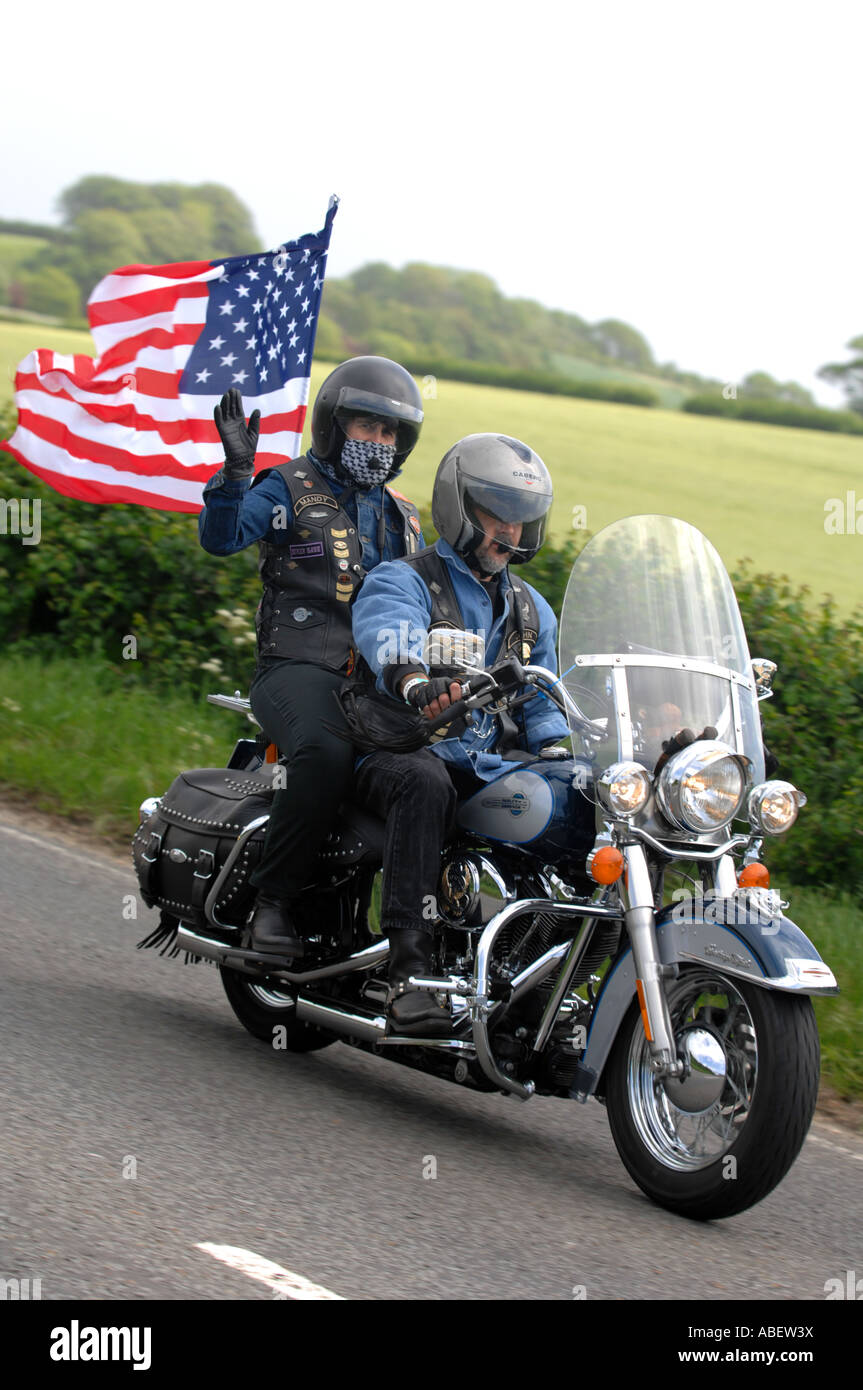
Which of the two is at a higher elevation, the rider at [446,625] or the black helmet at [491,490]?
the black helmet at [491,490]

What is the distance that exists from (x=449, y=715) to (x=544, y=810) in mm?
378

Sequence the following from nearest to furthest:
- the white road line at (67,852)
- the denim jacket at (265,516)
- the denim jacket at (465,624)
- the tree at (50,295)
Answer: the denim jacket at (465,624)
the denim jacket at (265,516)
the white road line at (67,852)
the tree at (50,295)

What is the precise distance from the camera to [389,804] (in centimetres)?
482

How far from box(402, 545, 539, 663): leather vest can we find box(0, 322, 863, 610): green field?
10.3 m

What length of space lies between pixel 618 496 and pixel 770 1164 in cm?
1798

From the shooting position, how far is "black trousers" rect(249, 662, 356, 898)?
496cm

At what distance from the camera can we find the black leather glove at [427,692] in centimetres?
442

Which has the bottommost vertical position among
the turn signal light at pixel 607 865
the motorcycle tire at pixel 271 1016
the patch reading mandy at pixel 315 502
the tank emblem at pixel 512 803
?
the motorcycle tire at pixel 271 1016

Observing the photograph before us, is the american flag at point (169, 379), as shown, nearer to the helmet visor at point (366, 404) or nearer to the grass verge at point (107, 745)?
the grass verge at point (107, 745)

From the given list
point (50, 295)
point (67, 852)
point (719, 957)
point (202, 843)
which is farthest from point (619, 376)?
point (719, 957)

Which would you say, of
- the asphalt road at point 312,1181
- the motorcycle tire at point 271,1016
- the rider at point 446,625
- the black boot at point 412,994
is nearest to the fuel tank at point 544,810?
the rider at point 446,625

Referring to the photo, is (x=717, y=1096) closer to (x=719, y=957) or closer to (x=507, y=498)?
(x=719, y=957)

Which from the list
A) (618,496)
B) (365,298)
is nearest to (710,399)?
(365,298)

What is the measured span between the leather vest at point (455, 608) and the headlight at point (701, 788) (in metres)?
0.83
